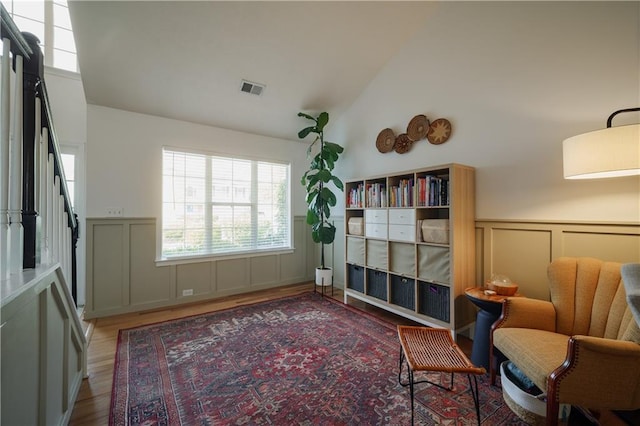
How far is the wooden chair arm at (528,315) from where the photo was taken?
5.93ft

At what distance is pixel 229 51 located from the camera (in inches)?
110

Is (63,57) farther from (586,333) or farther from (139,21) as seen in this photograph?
(586,333)

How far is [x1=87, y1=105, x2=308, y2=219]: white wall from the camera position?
9.98ft

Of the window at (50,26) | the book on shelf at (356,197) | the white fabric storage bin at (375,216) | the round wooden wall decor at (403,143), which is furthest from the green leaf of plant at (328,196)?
the window at (50,26)

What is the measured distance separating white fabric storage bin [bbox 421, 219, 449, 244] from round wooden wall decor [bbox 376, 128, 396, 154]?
1152 millimetres

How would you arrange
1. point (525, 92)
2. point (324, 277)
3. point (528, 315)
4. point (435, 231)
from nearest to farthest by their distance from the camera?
point (528, 315) → point (525, 92) → point (435, 231) → point (324, 277)

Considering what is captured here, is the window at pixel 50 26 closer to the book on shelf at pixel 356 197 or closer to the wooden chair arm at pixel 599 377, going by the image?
the book on shelf at pixel 356 197

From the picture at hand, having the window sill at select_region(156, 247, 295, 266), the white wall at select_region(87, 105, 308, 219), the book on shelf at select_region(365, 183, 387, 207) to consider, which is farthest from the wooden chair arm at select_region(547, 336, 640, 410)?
the white wall at select_region(87, 105, 308, 219)

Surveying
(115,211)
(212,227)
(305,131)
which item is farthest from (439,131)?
(115,211)

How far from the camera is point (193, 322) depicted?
291 centimetres

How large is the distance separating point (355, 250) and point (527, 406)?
213 centimetres

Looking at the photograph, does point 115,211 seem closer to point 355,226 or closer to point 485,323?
point 355,226

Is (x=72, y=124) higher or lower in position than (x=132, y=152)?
higher

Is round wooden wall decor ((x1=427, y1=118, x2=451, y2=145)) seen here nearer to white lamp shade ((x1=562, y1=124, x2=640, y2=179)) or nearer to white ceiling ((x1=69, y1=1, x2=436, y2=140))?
white ceiling ((x1=69, y1=1, x2=436, y2=140))
